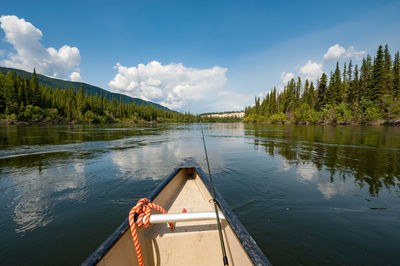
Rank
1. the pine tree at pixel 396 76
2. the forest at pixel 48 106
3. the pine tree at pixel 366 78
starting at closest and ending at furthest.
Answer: the pine tree at pixel 396 76 < the pine tree at pixel 366 78 < the forest at pixel 48 106

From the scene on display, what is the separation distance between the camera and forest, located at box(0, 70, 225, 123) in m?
62.7

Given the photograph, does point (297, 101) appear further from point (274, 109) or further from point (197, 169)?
point (197, 169)

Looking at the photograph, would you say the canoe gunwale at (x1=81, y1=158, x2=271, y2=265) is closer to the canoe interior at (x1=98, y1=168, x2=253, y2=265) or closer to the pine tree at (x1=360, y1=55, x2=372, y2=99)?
the canoe interior at (x1=98, y1=168, x2=253, y2=265)

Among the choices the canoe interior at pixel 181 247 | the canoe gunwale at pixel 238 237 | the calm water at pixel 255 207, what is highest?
the canoe gunwale at pixel 238 237

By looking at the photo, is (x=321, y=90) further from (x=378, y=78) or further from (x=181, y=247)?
(x=181, y=247)

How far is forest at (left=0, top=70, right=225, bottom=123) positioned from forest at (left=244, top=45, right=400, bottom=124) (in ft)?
172

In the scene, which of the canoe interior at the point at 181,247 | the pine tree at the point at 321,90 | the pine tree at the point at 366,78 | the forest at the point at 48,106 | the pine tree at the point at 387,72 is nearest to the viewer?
the canoe interior at the point at 181,247

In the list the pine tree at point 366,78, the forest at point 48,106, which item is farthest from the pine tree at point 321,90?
the forest at point 48,106

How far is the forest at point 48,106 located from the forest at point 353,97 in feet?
172

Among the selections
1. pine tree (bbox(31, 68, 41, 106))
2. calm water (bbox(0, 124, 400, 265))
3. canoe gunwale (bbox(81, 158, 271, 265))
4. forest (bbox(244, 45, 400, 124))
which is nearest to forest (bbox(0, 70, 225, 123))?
pine tree (bbox(31, 68, 41, 106))

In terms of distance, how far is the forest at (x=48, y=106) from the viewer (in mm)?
62656

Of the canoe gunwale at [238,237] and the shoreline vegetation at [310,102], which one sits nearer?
the canoe gunwale at [238,237]

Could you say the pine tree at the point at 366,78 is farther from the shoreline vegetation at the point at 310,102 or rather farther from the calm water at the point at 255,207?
the calm water at the point at 255,207

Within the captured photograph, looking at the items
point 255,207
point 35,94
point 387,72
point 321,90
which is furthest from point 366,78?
point 35,94
